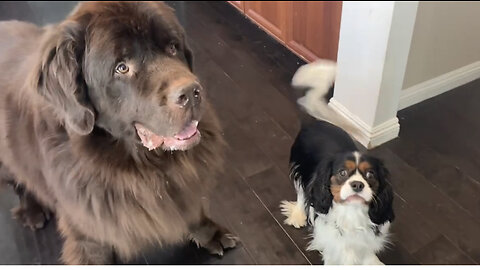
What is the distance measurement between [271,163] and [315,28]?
50 cm

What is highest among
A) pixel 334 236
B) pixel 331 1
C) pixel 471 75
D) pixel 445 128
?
pixel 331 1

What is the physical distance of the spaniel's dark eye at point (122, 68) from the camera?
81cm

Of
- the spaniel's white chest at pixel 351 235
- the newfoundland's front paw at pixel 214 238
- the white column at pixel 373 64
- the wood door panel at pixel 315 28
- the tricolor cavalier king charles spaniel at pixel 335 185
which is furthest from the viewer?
the newfoundland's front paw at pixel 214 238

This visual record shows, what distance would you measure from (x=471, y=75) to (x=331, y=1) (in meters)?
0.26

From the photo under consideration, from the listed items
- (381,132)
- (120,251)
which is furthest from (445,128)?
(120,251)

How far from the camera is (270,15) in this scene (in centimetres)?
84

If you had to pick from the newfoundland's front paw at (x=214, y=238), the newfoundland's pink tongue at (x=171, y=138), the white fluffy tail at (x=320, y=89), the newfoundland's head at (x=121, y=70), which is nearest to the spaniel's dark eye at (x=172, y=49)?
the newfoundland's head at (x=121, y=70)

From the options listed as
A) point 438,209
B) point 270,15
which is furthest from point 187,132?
point 438,209

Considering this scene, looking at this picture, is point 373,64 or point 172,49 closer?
point 373,64

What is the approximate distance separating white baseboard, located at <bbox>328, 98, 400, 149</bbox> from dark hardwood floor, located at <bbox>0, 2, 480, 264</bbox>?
2 cm

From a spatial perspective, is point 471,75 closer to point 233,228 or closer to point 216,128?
point 216,128

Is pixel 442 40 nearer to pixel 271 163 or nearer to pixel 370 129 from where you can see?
pixel 370 129

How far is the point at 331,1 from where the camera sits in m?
0.74

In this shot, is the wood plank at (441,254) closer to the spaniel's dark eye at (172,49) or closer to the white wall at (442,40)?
the white wall at (442,40)
